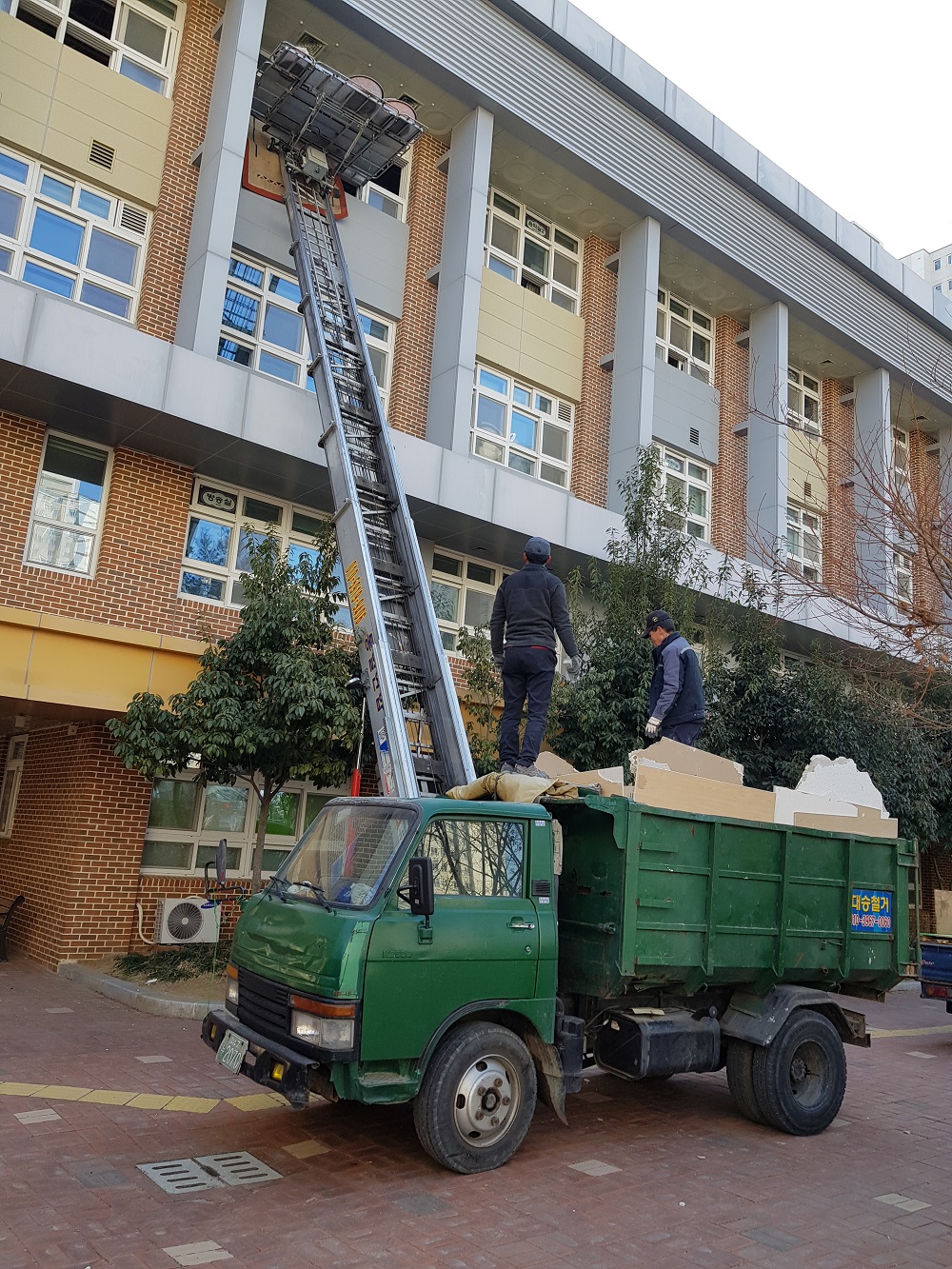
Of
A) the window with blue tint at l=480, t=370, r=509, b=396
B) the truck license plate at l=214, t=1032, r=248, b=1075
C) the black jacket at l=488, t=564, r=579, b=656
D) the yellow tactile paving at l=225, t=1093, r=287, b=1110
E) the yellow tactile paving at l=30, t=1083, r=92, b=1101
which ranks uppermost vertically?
the window with blue tint at l=480, t=370, r=509, b=396

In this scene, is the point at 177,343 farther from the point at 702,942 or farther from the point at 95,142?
the point at 702,942

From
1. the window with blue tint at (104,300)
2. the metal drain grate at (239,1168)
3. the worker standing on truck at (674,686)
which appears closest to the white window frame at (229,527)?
the window with blue tint at (104,300)

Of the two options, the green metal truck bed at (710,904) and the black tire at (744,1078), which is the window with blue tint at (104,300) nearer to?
the green metal truck bed at (710,904)

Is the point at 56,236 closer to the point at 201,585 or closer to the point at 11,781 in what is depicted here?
the point at 201,585

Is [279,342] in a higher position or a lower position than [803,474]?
lower

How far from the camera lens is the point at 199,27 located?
14023 millimetres

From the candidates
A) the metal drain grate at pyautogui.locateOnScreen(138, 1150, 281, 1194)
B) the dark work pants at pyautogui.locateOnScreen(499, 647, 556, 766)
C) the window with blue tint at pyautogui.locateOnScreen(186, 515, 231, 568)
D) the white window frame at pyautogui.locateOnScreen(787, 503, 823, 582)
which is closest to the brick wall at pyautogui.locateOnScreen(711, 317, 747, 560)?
the white window frame at pyautogui.locateOnScreen(787, 503, 823, 582)

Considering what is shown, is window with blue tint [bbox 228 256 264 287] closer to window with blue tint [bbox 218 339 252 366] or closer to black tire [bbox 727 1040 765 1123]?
window with blue tint [bbox 218 339 252 366]

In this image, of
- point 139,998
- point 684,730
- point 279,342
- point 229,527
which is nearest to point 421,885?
point 684,730

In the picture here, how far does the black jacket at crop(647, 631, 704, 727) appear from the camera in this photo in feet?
24.7

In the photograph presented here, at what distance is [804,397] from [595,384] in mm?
7735

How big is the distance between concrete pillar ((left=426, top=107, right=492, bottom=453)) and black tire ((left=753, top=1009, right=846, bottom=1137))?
9.78 m

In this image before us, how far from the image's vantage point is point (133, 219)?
42.8 ft

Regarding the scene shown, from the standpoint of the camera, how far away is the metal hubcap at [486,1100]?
5.22 meters
